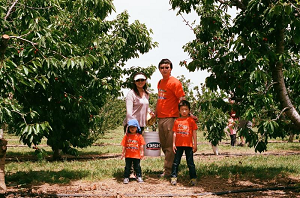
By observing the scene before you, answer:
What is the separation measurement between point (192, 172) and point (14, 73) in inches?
142

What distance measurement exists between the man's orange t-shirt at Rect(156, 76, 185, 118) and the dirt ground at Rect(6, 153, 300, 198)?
1.35 metres

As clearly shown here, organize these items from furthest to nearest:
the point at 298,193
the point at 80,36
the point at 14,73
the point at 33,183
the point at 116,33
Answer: the point at 116,33 < the point at 80,36 < the point at 33,183 < the point at 298,193 < the point at 14,73

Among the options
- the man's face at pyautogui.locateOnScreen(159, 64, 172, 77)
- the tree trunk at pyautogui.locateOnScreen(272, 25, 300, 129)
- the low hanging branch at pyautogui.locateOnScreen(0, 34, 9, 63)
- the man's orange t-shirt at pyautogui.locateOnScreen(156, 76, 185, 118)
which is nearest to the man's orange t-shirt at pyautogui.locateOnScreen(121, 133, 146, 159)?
the man's orange t-shirt at pyautogui.locateOnScreen(156, 76, 185, 118)

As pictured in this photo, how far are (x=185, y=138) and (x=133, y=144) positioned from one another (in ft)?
3.38

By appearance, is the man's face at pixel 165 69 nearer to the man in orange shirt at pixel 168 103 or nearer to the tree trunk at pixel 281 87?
the man in orange shirt at pixel 168 103

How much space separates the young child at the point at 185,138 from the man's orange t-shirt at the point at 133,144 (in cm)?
68

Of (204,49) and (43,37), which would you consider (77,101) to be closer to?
(43,37)

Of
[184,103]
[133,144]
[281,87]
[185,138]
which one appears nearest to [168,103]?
[184,103]

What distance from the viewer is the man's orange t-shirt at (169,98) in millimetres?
6246

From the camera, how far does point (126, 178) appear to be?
243 inches

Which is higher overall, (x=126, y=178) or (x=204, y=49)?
(x=204, y=49)

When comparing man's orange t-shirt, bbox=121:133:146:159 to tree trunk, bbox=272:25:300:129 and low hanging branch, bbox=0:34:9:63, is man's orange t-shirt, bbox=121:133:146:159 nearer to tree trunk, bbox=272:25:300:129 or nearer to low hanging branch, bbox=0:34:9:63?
tree trunk, bbox=272:25:300:129

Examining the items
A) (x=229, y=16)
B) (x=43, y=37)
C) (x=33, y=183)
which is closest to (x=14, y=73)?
(x=43, y=37)

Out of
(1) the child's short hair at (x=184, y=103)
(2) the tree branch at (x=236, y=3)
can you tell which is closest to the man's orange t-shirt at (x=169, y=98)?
(1) the child's short hair at (x=184, y=103)
